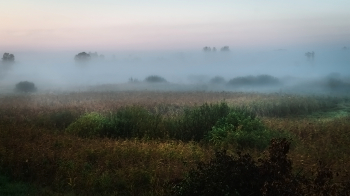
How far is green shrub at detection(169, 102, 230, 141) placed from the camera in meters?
17.3

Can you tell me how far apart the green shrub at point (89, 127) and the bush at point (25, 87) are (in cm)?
5121

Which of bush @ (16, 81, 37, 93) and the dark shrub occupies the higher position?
bush @ (16, 81, 37, 93)

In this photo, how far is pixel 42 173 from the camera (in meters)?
10.2

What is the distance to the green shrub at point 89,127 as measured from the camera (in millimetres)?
17438

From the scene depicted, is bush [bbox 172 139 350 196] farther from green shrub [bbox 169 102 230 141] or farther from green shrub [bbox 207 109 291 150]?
green shrub [bbox 169 102 230 141]

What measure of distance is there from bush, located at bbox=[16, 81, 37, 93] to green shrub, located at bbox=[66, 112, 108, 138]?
51206 mm

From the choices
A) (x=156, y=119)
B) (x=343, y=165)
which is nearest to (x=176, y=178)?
(x=343, y=165)

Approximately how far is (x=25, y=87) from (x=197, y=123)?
56.2 meters

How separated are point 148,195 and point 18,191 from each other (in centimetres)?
328

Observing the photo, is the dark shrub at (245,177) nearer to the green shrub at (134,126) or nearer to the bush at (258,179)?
the bush at (258,179)

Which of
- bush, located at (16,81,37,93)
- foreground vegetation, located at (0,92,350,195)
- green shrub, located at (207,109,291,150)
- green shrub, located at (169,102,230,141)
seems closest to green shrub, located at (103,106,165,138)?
foreground vegetation, located at (0,92,350,195)

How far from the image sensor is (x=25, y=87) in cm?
6612

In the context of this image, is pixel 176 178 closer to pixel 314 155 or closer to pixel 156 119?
pixel 314 155

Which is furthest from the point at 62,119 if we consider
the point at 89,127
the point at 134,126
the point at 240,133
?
the point at 240,133
